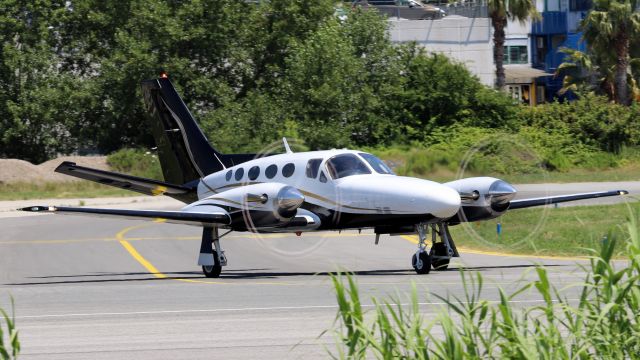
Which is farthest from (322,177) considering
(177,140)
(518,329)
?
(518,329)

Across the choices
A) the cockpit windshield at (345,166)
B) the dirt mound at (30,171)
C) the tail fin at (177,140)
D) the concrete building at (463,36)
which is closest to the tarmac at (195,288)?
the cockpit windshield at (345,166)

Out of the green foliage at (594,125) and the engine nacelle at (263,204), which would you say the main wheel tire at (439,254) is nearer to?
the engine nacelle at (263,204)

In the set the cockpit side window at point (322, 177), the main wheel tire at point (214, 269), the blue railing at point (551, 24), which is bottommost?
the main wheel tire at point (214, 269)

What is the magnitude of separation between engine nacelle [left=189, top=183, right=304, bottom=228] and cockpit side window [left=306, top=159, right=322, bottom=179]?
510mm

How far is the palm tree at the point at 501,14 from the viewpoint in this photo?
69.2m

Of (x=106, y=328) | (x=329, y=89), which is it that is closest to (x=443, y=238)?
(x=106, y=328)

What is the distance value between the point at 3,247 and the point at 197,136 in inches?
336

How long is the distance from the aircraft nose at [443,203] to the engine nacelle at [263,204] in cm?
245

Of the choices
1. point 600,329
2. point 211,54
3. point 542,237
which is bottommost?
point 542,237

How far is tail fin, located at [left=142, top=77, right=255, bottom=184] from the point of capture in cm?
2661

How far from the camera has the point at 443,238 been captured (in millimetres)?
23250

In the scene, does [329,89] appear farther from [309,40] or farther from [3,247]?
[3,247]

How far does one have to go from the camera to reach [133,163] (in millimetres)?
57656

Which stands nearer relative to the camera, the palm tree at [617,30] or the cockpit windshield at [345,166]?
the cockpit windshield at [345,166]
